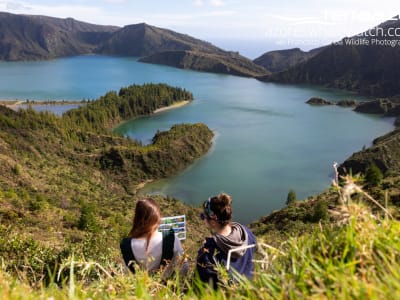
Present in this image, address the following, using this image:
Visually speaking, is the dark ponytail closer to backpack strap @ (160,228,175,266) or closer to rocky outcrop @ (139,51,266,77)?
backpack strap @ (160,228,175,266)

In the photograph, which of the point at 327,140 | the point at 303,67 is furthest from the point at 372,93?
the point at 327,140

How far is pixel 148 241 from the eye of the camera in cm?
284

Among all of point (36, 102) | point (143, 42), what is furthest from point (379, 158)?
point (143, 42)

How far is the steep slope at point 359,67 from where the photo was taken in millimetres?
86688

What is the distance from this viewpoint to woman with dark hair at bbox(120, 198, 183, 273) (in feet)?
9.16

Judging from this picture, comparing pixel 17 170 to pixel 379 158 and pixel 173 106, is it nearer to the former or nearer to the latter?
pixel 379 158

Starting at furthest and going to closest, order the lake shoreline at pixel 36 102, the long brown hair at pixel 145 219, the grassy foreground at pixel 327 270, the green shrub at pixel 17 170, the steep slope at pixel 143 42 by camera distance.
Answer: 1. the steep slope at pixel 143 42
2. the lake shoreline at pixel 36 102
3. the green shrub at pixel 17 170
4. the long brown hair at pixel 145 219
5. the grassy foreground at pixel 327 270

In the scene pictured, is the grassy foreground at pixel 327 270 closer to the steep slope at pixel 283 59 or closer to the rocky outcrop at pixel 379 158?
the rocky outcrop at pixel 379 158

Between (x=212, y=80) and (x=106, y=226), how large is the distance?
90566 mm

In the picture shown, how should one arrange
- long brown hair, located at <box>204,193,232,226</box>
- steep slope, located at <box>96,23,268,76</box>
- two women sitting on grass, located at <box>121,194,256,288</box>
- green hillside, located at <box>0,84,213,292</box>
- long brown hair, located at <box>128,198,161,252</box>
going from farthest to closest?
steep slope, located at <box>96,23,268,76</box>, green hillside, located at <box>0,84,213,292</box>, long brown hair, located at <box>204,193,232,226</box>, long brown hair, located at <box>128,198,161,252</box>, two women sitting on grass, located at <box>121,194,256,288</box>

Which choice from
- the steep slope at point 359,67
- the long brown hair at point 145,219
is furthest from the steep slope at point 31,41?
the long brown hair at point 145,219

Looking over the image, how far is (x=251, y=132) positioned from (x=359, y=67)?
61767 millimetres

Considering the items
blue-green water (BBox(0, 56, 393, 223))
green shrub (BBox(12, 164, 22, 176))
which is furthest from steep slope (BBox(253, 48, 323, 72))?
green shrub (BBox(12, 164, 22, 176))

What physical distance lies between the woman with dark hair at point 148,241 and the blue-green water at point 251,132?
890 inches
